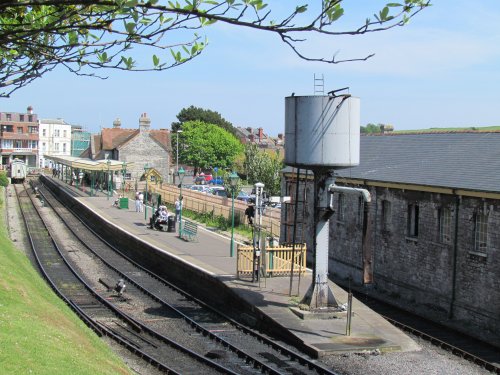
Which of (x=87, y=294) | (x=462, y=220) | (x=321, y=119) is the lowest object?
(x=87, y=294)

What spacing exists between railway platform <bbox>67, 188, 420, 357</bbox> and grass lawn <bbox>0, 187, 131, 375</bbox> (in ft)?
14.5

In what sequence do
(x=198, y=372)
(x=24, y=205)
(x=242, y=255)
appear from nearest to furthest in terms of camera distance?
(x=198, y=372)
(x=242, y=255)
(x=24, y=205)

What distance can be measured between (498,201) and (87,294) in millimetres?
12923

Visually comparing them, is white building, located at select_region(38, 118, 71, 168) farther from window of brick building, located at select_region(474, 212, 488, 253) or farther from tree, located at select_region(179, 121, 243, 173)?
window of brick building, located at select_region(474, 212, 488, 253)

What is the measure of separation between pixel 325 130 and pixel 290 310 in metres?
4.71

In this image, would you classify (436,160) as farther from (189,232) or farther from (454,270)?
(189,232)

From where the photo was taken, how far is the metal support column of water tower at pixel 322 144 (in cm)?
1761

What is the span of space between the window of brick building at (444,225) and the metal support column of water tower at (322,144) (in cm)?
428

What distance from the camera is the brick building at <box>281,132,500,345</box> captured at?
18.7 meters

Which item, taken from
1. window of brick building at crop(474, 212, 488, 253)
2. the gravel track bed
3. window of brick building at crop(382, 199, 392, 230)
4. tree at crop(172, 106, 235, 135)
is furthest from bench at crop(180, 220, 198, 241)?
tree at crop(172, 106, 235, 135)

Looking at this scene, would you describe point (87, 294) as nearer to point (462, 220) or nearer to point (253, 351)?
point (253, 351)

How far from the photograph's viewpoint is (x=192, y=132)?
97.2 m

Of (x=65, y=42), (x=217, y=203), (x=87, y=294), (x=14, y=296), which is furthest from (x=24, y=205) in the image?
(x=65, y=42)

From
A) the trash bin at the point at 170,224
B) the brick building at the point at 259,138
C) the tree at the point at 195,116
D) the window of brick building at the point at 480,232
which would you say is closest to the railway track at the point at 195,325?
the trash bin at the point at 170,224
